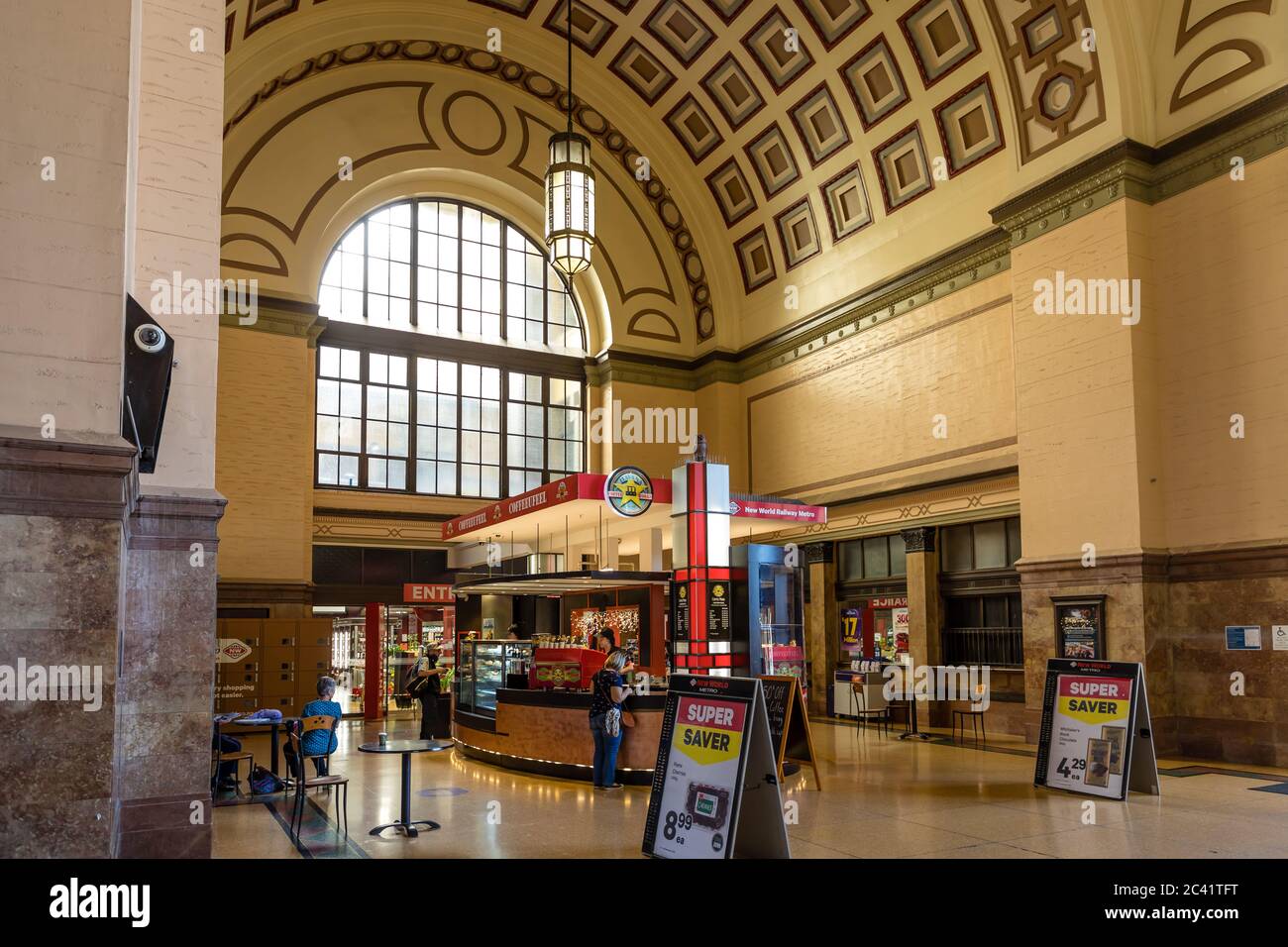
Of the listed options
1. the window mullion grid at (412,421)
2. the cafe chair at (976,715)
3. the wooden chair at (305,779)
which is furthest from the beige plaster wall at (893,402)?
the wooden chair at (305,779)

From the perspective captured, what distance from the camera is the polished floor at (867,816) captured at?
7.21 meters

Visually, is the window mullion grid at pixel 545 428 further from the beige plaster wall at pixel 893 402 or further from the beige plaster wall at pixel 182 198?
the beige plaster wall at pixel 182 198

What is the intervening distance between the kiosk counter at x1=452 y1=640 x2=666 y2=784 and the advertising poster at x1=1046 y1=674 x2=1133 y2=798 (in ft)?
12.4

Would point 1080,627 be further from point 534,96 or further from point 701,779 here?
point 534,96

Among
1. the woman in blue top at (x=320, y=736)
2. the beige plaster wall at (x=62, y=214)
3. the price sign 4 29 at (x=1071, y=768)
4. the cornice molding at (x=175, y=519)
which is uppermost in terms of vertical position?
the beige plaster wall at (x=62, y=214)

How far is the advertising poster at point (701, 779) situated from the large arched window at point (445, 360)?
14.3m

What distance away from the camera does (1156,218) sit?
1293cm

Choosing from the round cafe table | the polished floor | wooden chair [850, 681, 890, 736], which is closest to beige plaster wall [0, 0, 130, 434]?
the round cafe table

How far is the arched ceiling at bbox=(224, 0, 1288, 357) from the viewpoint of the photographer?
13930 mm

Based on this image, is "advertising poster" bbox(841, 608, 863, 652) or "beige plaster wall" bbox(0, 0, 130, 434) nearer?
"beige plaster wall" bbox(0, 0, 130, 434)

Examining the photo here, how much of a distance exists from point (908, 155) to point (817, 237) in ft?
8.71

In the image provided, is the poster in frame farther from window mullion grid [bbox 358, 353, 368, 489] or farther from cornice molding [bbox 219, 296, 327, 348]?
cornice molding [bbox 219, 296, 327, 348]

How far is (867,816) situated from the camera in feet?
27.7

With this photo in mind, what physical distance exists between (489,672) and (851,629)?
7.42m
